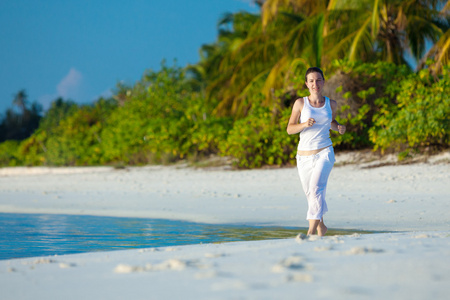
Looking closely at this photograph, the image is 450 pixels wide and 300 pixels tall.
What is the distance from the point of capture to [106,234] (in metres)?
5.99

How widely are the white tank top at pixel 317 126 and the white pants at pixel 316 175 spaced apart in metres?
0.07

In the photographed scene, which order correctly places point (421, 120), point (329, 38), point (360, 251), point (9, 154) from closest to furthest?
1. point (360, 251)
2. point (421, 120)
3. point (329, 38)
4. point (9, 154)

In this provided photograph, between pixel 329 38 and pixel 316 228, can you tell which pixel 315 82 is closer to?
pixel 316 228

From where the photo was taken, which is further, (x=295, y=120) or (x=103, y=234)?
(x=103, y=234)

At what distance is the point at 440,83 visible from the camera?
11.8m

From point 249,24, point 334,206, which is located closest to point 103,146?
point 249,24

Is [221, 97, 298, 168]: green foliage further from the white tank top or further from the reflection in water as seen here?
the white tank top

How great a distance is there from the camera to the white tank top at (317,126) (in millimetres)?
4449

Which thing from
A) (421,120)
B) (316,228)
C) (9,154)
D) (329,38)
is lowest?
(316,228)

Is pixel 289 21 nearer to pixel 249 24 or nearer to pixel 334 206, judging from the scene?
pixel 249 24

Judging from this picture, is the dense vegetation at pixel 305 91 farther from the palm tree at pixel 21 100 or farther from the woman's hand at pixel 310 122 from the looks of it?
the palm tree at pixel 21 100

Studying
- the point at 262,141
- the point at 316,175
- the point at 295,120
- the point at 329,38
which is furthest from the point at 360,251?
the point at 329,38

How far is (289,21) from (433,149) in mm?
8272

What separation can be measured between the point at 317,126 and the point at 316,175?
1.27ft
